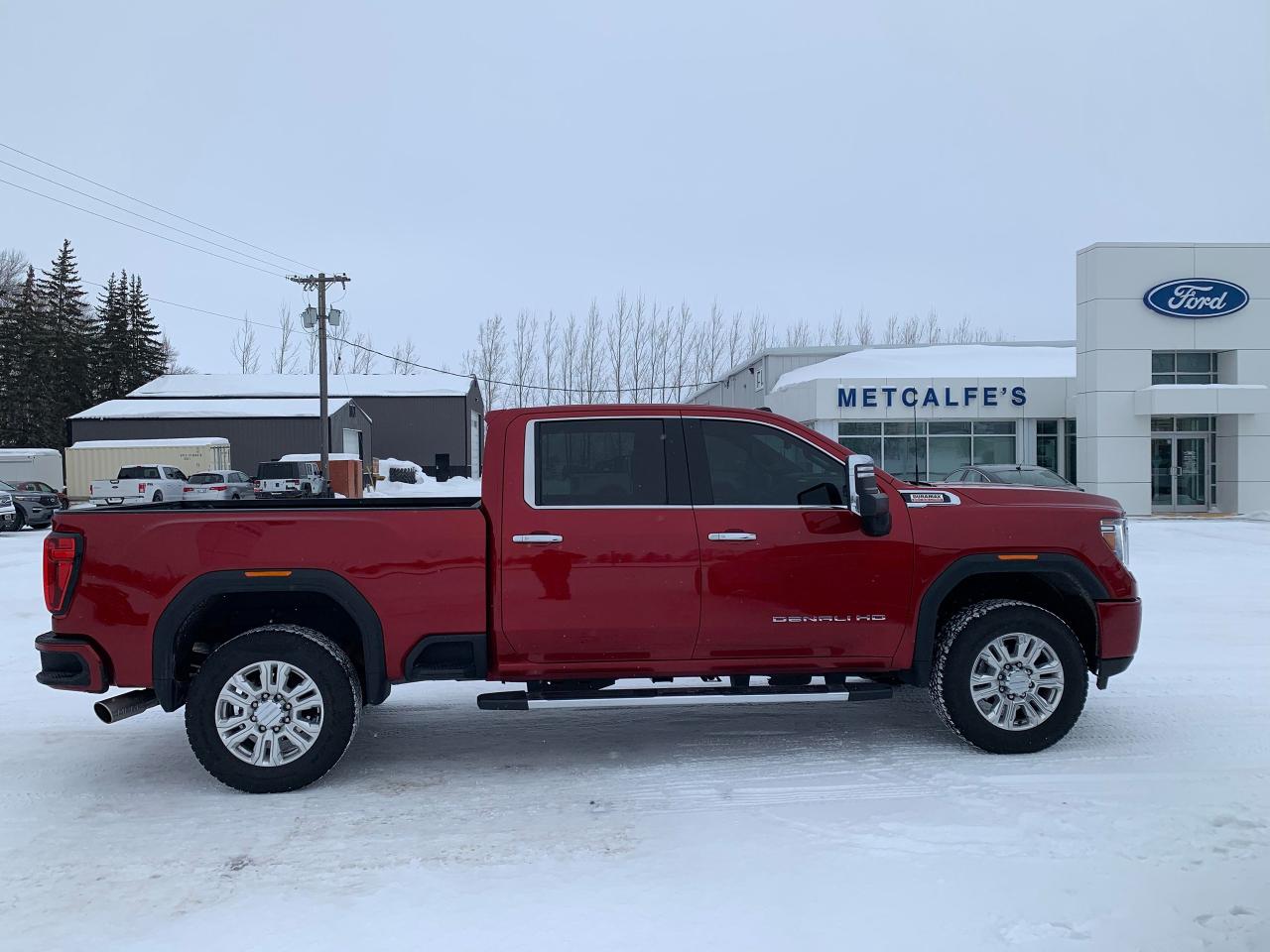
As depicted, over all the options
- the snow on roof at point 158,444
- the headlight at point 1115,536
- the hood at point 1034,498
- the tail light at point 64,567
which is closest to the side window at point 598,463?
the hood at point 1034,498

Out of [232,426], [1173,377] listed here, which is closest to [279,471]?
[232,426]

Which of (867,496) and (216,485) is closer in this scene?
(867,496)

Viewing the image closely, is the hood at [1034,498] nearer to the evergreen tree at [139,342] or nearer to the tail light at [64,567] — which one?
the tail light at [64,567]

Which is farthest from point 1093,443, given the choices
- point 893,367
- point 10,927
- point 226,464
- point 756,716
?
point 226,464

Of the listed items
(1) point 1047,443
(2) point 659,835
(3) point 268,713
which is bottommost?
(2) point 659,835

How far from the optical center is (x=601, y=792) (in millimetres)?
5066

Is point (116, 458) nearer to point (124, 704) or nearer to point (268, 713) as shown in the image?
point (124, 704)

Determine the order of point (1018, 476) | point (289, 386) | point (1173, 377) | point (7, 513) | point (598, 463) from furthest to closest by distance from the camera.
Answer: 1. point (289, 386)
2. point (1173, 377)
3. point (7, 513)
4. point (1018, 476)
5. point (598, 463)

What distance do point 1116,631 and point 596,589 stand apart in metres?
2.99

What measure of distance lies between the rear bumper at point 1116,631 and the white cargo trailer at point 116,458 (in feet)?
130

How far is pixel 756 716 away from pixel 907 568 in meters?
1.71

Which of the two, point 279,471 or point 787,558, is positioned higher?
point 279,471

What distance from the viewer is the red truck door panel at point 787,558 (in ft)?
17.2

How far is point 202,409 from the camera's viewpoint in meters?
47.8
